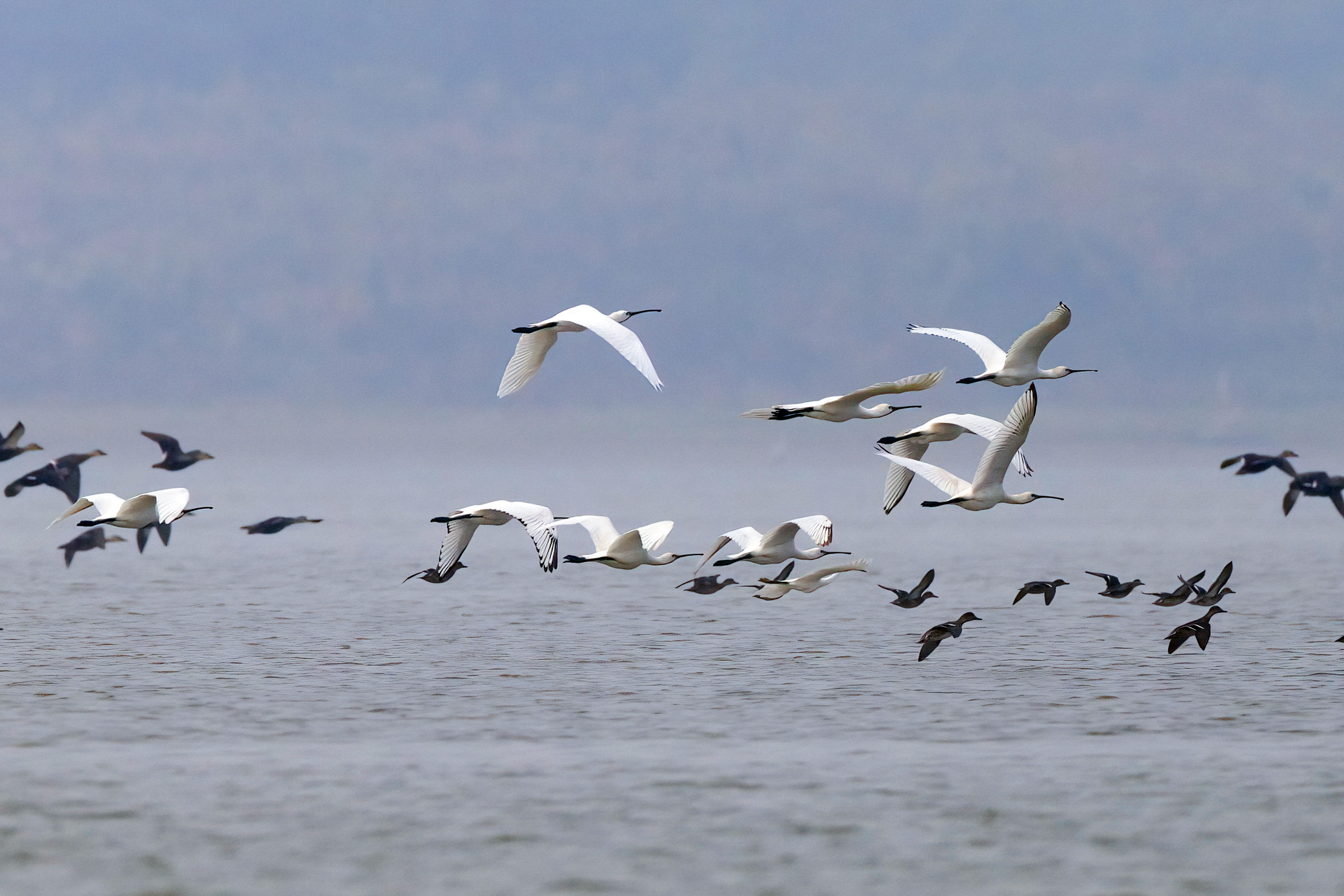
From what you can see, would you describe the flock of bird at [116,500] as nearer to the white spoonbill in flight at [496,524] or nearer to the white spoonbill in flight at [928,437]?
the white spoonbill in flight at [496,524]

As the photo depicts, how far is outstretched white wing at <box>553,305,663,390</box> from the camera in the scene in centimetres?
1891

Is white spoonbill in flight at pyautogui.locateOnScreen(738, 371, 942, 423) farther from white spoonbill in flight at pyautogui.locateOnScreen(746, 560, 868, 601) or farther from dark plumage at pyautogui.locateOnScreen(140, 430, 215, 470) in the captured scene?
dark plumage at pyautogui.locateOnScreen(140, 430, 215, 470)

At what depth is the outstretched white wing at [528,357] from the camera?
2280cm

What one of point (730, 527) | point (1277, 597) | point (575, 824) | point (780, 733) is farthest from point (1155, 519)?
point (575, 824)

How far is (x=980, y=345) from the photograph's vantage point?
23.8m

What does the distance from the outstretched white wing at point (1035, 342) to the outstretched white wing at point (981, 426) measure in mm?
882

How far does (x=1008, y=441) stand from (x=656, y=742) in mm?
5670

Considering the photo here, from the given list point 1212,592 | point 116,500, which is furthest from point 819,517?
point 116,500

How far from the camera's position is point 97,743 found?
20.3 metres

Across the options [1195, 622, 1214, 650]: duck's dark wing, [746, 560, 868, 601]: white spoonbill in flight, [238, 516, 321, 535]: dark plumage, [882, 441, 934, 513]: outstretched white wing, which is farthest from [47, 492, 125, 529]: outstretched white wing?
[1195, 622, 1214, 650]: duck's dark wing

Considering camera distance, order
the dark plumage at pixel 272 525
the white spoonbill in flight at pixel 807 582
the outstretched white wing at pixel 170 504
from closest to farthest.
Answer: the outstretched white wing at pixel 170 504 → the white spoonbill in flight at pixel 807 582 → the dark plumage at pixel 272 525

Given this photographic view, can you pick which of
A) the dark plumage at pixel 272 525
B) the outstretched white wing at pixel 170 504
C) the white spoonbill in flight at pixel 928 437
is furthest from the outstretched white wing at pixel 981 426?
the dark plumage at pixel 272 525

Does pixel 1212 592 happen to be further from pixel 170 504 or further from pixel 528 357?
pixel 170 504

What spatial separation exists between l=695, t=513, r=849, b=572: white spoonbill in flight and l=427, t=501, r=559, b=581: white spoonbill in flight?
2.34 m
